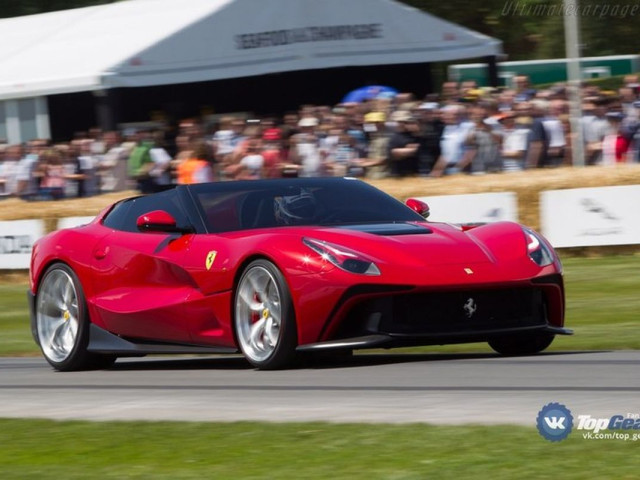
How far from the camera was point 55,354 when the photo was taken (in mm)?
10711

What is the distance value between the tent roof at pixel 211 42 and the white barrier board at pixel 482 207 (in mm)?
9196

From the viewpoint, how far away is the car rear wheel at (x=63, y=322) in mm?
10453

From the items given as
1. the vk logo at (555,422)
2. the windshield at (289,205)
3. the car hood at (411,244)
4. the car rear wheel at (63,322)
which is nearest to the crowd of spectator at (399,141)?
the car rear wheel at (63,322)

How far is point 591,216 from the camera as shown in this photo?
1723cm

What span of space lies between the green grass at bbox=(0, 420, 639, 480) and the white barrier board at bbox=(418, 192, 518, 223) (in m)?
11.0

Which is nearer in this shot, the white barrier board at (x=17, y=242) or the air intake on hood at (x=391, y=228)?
the air intake on hood at (x=391, y=228)

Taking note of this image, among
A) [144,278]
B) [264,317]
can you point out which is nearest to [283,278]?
[264,317]

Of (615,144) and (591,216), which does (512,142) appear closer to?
(615,144)

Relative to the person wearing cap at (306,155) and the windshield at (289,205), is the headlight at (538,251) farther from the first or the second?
the person wearing cap at (306,155)

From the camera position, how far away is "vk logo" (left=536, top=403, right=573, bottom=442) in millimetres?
5867

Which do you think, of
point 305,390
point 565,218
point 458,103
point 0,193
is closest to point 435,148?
point 458,103

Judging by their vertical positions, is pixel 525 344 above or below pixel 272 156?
above

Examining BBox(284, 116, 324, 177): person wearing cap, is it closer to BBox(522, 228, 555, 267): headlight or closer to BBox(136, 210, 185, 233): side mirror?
BBox(136, 210, 185, 233): side mirror

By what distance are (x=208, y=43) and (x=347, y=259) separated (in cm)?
1872
